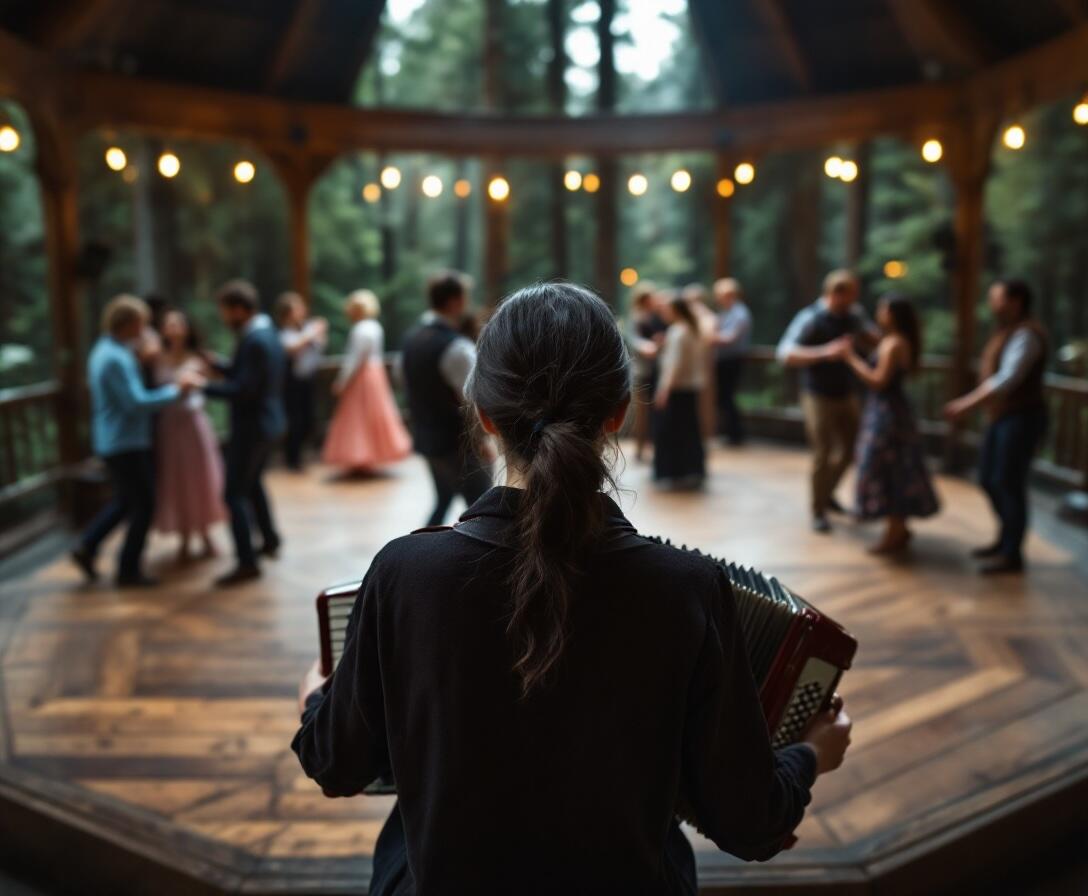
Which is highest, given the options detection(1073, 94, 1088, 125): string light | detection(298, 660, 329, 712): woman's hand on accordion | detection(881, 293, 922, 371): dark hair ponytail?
detection(1073, 94, 1088, 125): string light

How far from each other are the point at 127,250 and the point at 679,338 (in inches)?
315

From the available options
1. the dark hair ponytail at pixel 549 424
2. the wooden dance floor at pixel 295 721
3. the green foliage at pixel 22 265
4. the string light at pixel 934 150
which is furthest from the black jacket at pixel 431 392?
the green foliage at pixel 22 265

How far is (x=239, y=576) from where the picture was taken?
5.92 m

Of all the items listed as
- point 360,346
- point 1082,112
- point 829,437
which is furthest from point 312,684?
point 360,346

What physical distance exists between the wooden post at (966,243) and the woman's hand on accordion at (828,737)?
24.6ft

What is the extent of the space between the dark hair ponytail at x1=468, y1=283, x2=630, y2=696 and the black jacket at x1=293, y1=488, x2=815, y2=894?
0.12 feet

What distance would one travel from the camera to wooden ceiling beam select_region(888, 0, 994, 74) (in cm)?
781

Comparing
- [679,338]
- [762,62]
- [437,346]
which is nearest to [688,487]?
[679,338]

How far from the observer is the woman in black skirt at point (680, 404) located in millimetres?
8008

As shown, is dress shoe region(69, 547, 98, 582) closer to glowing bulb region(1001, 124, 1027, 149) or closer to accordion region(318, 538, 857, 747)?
accordion region(318, 538, 857, 747)

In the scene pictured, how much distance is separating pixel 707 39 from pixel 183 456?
262 inches

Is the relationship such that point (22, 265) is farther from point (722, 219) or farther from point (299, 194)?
point (722, 219)

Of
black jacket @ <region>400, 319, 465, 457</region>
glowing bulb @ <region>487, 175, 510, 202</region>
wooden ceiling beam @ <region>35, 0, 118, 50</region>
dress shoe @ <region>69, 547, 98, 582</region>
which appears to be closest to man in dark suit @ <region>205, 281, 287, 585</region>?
dress shoe @ <region>69, 547, 98, 582</region>

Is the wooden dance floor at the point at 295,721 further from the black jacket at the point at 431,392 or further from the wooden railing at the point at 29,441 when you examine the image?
the black jacket at the point at 431,392
